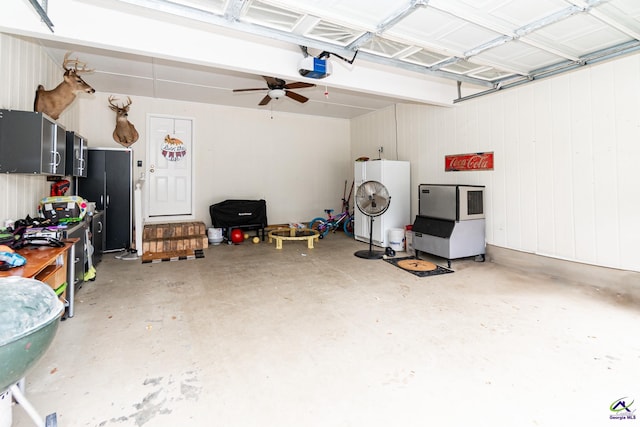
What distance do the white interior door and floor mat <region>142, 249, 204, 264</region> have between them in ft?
4.87

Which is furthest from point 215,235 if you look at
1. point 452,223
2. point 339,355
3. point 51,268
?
point 339,355

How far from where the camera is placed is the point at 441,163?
568 centimetres

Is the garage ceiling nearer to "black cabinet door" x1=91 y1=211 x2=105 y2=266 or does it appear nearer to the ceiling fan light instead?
the ceiling fan light

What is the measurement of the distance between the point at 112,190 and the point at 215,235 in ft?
6.36

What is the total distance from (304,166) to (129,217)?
13.5 feet

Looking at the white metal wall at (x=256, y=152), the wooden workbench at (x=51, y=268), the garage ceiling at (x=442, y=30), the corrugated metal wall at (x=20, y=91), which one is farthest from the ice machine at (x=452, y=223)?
the corrugated metal wall at (x=20, y=91)

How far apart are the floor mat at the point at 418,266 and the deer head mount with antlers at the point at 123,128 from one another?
5.31 m

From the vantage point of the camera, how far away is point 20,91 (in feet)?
10.9

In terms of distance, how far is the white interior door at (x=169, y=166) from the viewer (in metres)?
6.45

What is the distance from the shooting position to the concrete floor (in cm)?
175

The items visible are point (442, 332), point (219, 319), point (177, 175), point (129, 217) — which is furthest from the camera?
point (177, 175)

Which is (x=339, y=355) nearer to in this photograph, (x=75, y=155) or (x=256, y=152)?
(x=75, y=155)

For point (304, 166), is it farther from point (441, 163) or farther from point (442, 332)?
point (442, 332)

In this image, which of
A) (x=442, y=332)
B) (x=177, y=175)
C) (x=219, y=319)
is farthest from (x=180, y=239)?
(x=442, y=332)
